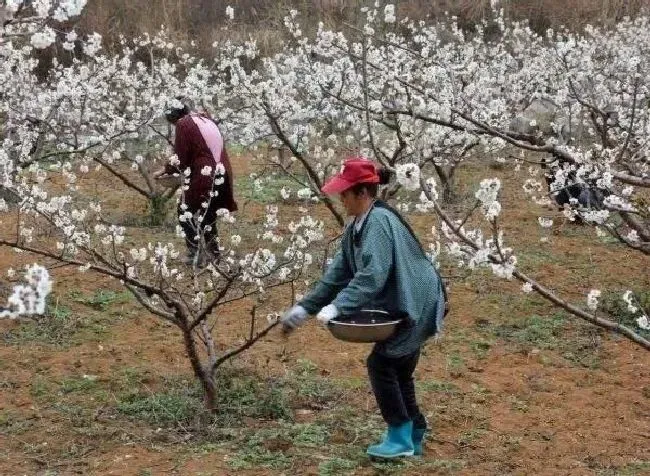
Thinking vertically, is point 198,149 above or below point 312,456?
above

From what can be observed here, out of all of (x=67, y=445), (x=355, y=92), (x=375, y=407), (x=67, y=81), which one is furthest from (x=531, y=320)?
(x=67, y=81)

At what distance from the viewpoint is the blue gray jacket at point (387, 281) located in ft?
11.3

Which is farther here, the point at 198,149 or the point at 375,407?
the point at 198,149

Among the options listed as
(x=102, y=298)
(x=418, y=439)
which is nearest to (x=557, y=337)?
(x=418, y=439)

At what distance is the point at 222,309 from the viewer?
621 cm

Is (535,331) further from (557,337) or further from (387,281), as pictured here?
(387,281)

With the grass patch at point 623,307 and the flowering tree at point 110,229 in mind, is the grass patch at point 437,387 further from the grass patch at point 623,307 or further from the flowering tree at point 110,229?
the grass patch at point 623,307

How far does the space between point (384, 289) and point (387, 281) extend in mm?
37

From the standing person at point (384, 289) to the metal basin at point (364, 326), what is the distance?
0.04 metres

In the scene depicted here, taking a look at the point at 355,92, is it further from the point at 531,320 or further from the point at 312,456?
the point at 312,456

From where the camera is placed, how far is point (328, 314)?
11.0 ft

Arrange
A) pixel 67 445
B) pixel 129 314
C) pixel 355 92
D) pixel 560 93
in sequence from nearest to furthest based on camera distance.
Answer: pixel 67 445
pixel 129 314
pixel 560 93
pixel 355 92

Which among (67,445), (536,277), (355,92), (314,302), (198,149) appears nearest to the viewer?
(314,302)

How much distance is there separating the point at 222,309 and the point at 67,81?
3.53 metres
